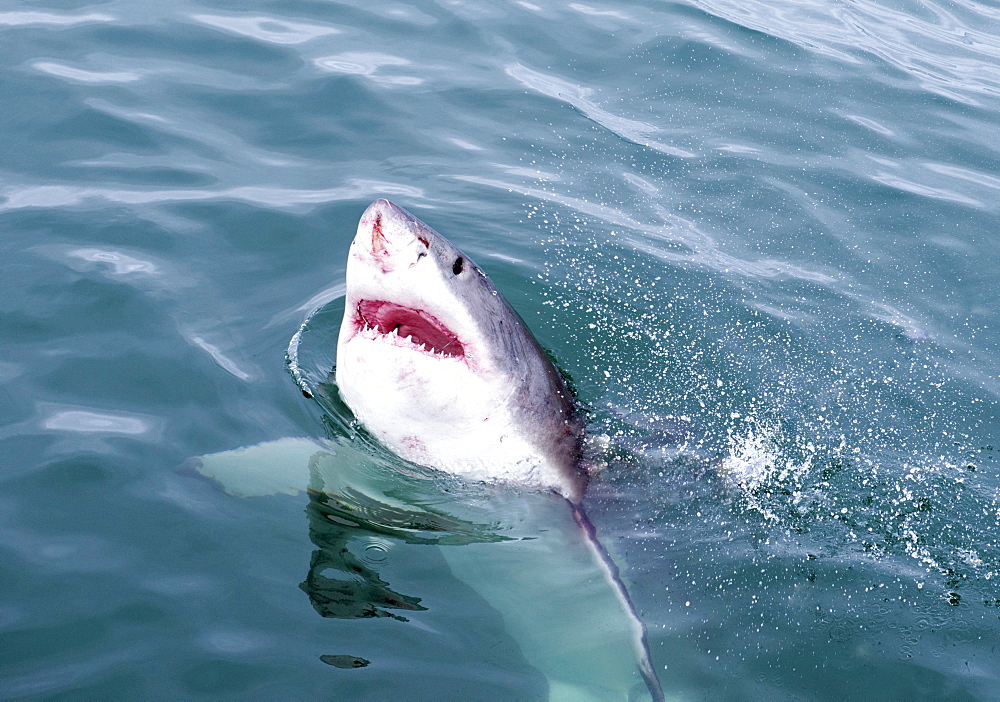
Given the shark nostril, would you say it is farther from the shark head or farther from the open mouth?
the open mouth

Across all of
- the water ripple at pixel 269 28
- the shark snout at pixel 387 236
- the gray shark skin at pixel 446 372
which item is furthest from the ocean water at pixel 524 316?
the shark snout at pixel 387 236

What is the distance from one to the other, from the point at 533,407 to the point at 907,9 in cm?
1217

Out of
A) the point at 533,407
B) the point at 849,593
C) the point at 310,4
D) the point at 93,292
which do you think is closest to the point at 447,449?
the point at 533,407

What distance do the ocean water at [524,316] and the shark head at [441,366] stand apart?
0.34m

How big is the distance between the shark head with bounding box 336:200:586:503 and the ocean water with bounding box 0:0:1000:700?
34cm

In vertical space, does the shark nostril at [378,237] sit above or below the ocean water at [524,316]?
above

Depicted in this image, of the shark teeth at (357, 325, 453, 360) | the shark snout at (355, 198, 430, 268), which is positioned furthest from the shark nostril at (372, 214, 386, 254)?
the shark teeth at (357, 325, 453, 360)

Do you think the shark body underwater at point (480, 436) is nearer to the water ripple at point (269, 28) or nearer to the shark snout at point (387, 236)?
the shark snout at point (387, 236)

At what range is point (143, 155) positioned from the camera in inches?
306

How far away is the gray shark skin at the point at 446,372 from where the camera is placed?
3.78 metres

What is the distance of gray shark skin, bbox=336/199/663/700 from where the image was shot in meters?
3.78

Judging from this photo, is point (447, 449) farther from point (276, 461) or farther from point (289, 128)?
point (289, 128)

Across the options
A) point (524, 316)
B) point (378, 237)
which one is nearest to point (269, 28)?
point (524, 316)

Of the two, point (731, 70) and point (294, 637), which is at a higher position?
point (731, 70)
